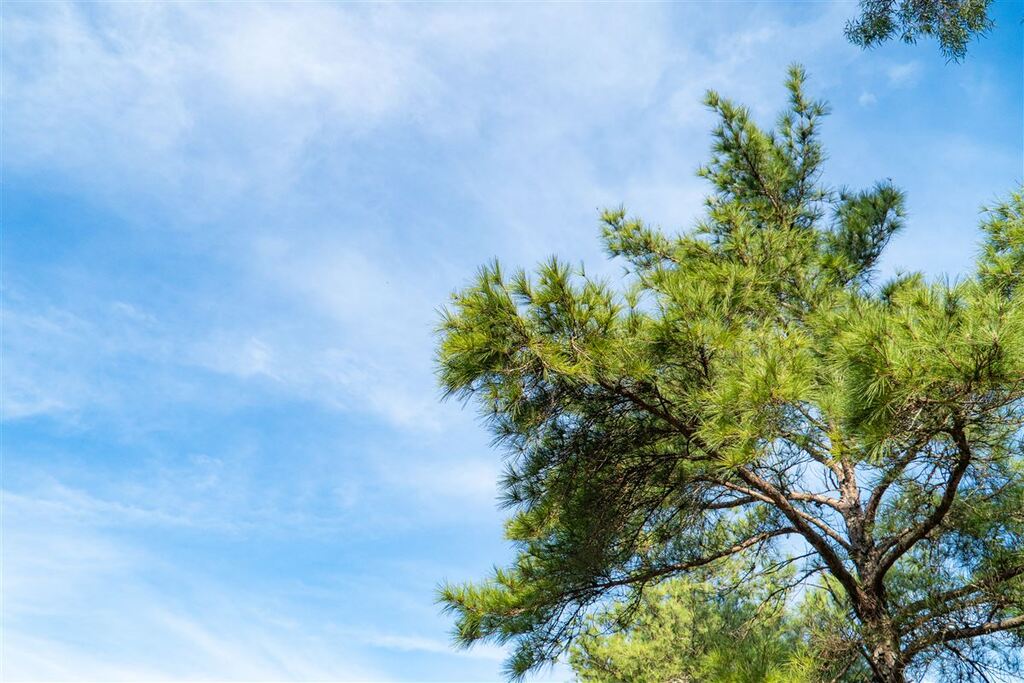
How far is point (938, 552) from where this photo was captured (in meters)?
4.46

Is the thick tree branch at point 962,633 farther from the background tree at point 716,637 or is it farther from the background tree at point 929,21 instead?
the background tree at point 929,21

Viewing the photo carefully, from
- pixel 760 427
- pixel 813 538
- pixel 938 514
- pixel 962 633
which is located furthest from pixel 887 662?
pixel 760 427

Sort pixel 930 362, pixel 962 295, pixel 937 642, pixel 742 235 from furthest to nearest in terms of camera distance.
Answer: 1. pixel 742 235
2. pixel 937 642
3. pixel 962 295
4. pixel 930 362

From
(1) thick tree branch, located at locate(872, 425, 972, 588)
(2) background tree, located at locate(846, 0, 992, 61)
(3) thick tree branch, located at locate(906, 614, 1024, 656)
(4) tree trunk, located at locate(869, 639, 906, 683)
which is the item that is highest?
(2) background tree, located at locate(846, 0, 992, 61)

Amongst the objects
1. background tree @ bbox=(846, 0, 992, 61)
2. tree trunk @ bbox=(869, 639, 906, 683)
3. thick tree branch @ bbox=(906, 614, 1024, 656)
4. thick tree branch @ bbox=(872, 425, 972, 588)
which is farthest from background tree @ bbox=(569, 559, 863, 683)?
background tree @ bbox=(846, 0, 992, 61)

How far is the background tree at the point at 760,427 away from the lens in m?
2.84

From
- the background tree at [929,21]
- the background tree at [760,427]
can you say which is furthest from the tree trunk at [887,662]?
the background tree at [929,21]

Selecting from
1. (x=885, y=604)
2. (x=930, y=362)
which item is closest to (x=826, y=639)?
(x=885, y=604)

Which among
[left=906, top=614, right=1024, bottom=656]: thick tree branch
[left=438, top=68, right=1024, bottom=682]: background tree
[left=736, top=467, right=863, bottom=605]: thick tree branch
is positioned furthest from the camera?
[left=736, top=467, right=863, bottom=605]: thick tree branch

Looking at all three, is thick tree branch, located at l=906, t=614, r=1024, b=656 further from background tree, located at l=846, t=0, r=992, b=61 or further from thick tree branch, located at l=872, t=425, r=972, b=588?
background tree, located at l=846, t=0, r=992, b=61

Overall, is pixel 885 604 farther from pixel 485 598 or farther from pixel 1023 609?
pixel 485 598

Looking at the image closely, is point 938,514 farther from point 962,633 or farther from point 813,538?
point 813,538

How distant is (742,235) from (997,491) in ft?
6.87

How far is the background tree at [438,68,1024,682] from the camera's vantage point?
284cm
